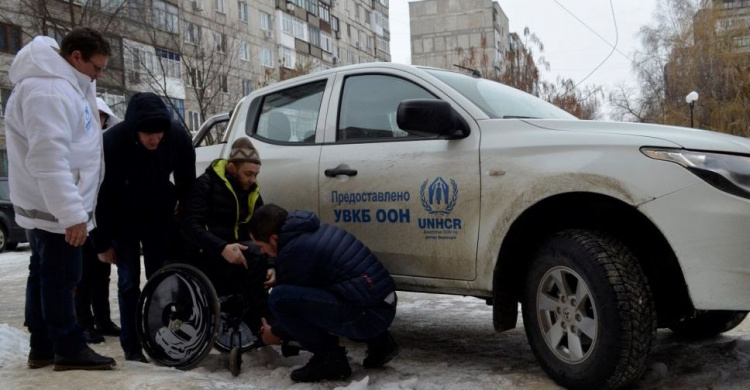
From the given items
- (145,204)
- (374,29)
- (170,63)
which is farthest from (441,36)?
(145,204)

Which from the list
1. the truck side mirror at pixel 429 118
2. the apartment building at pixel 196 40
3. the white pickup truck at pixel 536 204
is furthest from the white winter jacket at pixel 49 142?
the apartment building at pixel 196 40

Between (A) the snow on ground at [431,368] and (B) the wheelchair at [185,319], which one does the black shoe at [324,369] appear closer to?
(A) the snow on ground at [431,368]

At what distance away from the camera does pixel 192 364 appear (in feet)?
12.5

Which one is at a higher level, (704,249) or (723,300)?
(704,249)

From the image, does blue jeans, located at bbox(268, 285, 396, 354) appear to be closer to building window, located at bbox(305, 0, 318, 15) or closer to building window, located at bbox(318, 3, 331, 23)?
building window, located at bbox(305, 0, 318, 15)

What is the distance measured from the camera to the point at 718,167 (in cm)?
292

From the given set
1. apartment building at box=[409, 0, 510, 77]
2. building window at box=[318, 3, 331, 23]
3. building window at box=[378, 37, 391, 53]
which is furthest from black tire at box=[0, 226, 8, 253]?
apartment building at box=[409, 0, 510, 77]

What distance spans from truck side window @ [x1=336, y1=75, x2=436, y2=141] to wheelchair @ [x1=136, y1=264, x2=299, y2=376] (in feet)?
4.15

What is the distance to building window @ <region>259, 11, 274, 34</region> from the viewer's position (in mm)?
40688

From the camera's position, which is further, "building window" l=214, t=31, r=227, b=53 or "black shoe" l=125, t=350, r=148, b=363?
"building window" l=214, t=31, r=227, b=53

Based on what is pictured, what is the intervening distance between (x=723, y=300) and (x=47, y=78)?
10.9ft

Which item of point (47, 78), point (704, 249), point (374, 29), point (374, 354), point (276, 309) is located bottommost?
point (374, 354)

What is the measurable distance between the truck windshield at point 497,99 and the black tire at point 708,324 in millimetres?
1455

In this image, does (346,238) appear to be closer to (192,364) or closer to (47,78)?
(192,364)
